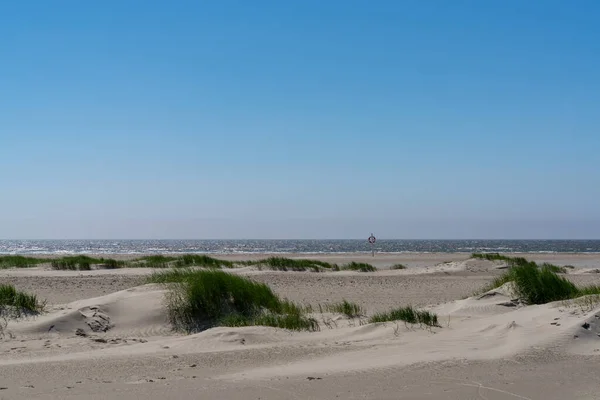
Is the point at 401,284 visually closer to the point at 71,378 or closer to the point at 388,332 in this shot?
the point at 388,332

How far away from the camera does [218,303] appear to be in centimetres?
1048

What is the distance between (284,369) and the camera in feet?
21.0

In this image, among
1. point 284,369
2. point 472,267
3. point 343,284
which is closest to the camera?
point 284,369

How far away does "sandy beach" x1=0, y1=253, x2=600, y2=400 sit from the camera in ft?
17.8

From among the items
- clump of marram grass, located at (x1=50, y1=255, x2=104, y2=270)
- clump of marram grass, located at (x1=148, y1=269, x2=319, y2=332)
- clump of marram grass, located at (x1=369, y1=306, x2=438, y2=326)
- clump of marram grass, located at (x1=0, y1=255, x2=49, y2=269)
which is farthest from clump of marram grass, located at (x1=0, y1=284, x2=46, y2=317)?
clump of marram grass, located at (x1=0, y1=255, x2=49, y2=269)

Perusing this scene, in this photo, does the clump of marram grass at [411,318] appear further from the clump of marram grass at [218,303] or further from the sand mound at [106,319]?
the sand mound at [106,319]

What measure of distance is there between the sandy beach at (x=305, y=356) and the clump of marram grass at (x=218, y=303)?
12.8 inches

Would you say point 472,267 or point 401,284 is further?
point 472,267

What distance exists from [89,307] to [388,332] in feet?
17.3

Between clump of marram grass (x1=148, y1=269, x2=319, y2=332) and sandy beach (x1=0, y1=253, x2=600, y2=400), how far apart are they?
1.07ft

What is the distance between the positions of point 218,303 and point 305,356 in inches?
145

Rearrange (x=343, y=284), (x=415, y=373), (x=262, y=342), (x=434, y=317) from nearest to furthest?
(x=415, y=373) < (x=262, y=342) < (x=434, y=317) < (x=343, y=284)

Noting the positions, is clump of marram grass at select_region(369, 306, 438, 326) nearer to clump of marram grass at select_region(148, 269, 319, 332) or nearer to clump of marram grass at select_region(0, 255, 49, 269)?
clump of marram grass at select_region(148, 269, 319, 332)

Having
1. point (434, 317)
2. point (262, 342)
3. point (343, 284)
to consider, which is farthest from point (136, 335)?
point (343, 284)
